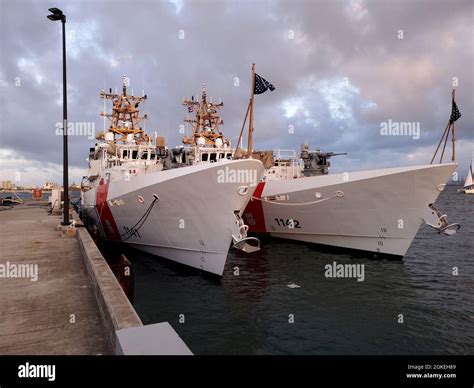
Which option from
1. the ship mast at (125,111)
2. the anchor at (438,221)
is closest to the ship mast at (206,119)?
the ship mast at (125,111)

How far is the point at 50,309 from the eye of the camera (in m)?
5.21

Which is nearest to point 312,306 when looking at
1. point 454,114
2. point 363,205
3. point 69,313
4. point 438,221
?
point 69,313

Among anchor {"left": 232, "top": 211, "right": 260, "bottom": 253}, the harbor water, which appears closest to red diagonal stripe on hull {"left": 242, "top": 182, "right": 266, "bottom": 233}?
the harbor water

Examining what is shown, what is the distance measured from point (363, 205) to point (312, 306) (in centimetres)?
673

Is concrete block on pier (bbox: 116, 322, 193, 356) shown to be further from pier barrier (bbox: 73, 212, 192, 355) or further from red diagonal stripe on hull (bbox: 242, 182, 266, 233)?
red diagonal stripe on hull (bbox: 242, 182, 266, 233)

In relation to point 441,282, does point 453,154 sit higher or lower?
higher

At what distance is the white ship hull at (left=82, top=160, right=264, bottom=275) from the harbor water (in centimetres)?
74

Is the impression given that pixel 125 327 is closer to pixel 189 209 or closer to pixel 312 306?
pixel 312 306

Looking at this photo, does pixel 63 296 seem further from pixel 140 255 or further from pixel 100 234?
pixel 100 234

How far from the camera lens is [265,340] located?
6586mm

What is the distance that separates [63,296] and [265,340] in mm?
3931
